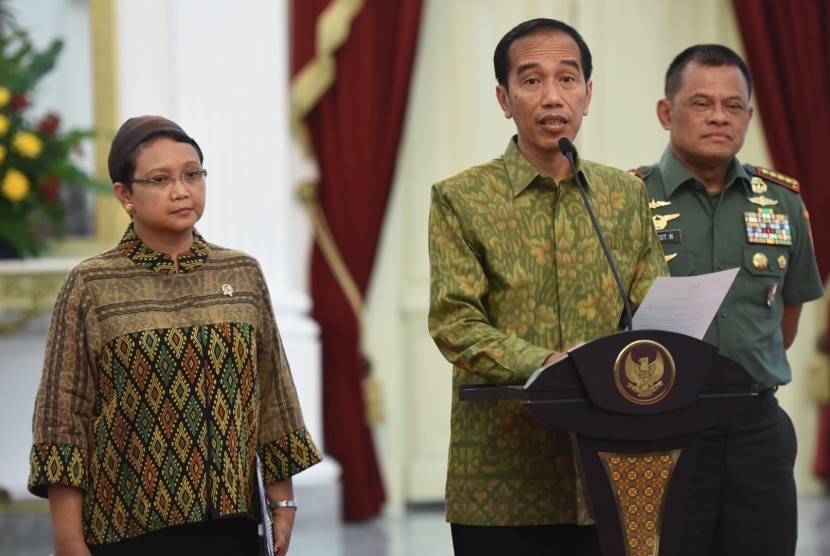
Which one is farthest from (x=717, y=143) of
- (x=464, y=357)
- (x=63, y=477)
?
(x=63, y=477)

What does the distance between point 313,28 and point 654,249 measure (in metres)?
3.25

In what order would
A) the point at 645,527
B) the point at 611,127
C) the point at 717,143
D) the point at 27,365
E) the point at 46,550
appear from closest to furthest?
the point at 645,527 → the point at 717,143 → the point at 46,550 → the point at 27,365 → the point at 611,127

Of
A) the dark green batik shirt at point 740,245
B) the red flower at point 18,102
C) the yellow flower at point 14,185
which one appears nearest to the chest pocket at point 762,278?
the dark green batik shirt at point 740,245

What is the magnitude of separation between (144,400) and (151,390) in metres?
0.02

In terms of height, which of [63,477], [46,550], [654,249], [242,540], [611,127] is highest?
[611,127]

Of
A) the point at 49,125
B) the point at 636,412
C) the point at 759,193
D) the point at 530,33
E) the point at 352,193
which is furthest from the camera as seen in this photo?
the point at 352,193

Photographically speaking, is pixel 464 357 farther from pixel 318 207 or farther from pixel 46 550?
pixel 318 207

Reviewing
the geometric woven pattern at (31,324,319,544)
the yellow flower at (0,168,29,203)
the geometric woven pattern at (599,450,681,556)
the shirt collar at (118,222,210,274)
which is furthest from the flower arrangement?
the geometric woven pattern at (599,450,681,556)

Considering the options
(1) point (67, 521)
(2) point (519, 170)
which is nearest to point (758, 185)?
(2) point (519, 170)

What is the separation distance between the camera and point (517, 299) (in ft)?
6.74

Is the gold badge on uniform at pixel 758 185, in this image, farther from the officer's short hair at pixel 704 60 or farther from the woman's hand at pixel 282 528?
the woman's hand at pixel 282 528

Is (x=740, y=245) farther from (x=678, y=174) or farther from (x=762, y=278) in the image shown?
(x=678, y=174)

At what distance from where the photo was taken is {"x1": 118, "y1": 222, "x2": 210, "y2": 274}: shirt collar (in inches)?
83.8

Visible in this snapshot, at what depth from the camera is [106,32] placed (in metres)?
4.93
